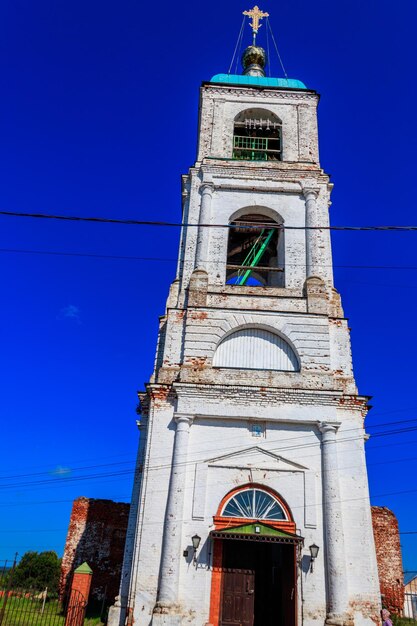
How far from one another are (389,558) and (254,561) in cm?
639

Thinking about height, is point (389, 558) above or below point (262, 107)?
below

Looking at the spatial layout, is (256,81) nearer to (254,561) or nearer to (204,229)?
(204,229)

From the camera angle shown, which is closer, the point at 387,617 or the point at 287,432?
the point at 387,617

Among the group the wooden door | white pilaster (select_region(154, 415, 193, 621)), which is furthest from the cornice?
the wooden door

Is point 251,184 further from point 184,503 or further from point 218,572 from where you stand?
point 218,572

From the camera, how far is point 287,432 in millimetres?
13477

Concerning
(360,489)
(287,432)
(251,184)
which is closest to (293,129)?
(251,184)

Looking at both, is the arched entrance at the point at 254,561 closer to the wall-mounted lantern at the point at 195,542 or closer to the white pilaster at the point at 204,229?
the wall-mounted lantern at the point at 195,542

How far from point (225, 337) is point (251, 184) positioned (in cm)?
621

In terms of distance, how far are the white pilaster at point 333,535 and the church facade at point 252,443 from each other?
0.03 metres

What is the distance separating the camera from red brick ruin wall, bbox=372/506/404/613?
15930mm

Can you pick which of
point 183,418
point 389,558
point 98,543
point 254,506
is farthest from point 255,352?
point 98,543

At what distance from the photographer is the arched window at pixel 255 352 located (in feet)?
48.0

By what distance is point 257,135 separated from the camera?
2034 centimetres
